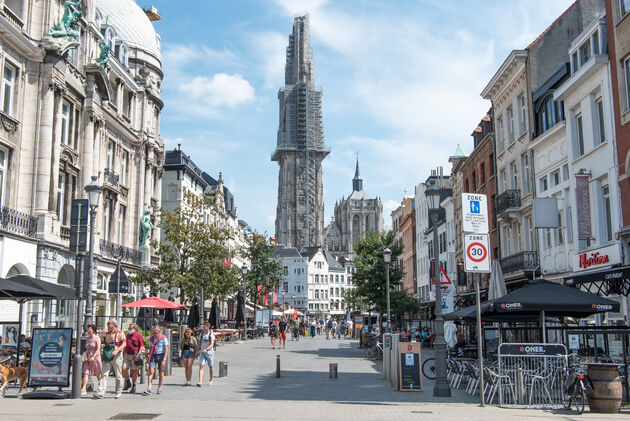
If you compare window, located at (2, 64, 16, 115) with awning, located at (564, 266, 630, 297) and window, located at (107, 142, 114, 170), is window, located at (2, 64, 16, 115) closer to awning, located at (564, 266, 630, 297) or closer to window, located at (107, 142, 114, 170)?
window, located at (107, 142, 114, 170)

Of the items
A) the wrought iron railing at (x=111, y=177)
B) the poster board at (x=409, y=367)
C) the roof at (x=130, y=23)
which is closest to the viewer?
the poster board at (x=409, y=367)

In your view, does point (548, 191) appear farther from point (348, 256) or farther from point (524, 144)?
point (348, 256)

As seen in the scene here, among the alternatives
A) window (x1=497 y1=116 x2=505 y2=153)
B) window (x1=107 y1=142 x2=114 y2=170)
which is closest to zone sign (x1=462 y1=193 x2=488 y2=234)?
window (x1=497 y1=116 x2=505 y2=153)

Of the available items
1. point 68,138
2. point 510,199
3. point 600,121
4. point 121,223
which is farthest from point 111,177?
point 600,121

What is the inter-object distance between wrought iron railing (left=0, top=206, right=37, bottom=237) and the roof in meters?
19.8

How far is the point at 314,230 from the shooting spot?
147750 mm

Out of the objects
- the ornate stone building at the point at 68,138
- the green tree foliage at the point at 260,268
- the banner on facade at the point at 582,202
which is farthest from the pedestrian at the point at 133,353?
the green tree foliage at the point at 260,268

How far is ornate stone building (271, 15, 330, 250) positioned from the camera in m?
146

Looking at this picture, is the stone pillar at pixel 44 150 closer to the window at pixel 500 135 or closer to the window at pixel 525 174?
the window at pixel 525 174

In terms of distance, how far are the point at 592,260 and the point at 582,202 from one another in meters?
2.10

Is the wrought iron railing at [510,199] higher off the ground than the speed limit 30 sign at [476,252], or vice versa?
the wrought iron railing at [510,199]

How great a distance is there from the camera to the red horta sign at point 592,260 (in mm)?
22062

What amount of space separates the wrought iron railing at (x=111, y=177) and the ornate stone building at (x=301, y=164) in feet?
361

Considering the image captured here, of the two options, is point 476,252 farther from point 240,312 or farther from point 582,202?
point 240,312
